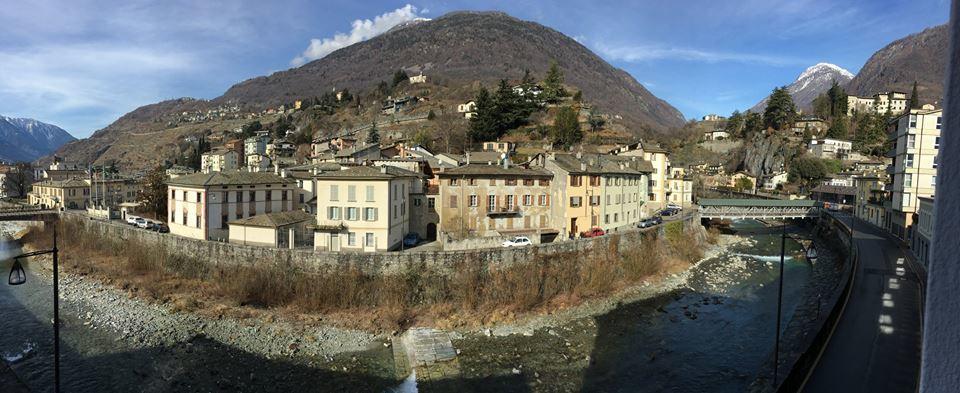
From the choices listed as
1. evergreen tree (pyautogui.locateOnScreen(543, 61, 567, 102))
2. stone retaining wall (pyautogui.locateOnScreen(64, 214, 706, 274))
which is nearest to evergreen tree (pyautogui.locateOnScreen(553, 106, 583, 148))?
evergreen tree (pyautogui.locateOnScreen(543, 61, 567, 102))

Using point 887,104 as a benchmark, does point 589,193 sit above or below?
below

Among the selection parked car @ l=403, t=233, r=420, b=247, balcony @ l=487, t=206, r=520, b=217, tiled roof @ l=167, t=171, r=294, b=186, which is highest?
tiled roof @ l=167, t=171, r=294, b=186

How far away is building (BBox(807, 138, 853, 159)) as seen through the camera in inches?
3506

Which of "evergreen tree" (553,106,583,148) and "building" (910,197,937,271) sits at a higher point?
"evergreen tree" (553,106,583,148)

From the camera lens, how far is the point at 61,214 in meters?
53.7

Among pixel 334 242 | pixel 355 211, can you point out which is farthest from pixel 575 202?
pixel 334 242

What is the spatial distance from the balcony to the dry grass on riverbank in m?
7.37

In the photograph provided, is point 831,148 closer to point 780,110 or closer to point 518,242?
point 780,110

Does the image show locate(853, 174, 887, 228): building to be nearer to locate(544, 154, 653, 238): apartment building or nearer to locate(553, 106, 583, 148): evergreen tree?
locate(544, 154, 653, 238): apartment building

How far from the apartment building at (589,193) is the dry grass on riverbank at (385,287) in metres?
5.39

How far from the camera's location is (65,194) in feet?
209

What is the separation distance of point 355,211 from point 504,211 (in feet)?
41.7

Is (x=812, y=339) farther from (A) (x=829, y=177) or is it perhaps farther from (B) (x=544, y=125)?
(A) (x=829, y=177)

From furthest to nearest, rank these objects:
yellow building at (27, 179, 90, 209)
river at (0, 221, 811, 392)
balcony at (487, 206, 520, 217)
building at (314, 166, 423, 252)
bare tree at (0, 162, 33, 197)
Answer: bare tree at (0, 162, 33, 197), yellow building at (27, 179, 90, 209), balcony at (487, 206, 520, 217), building at (314, 166, 423, 252), river at (0, 221, 811, 392)
